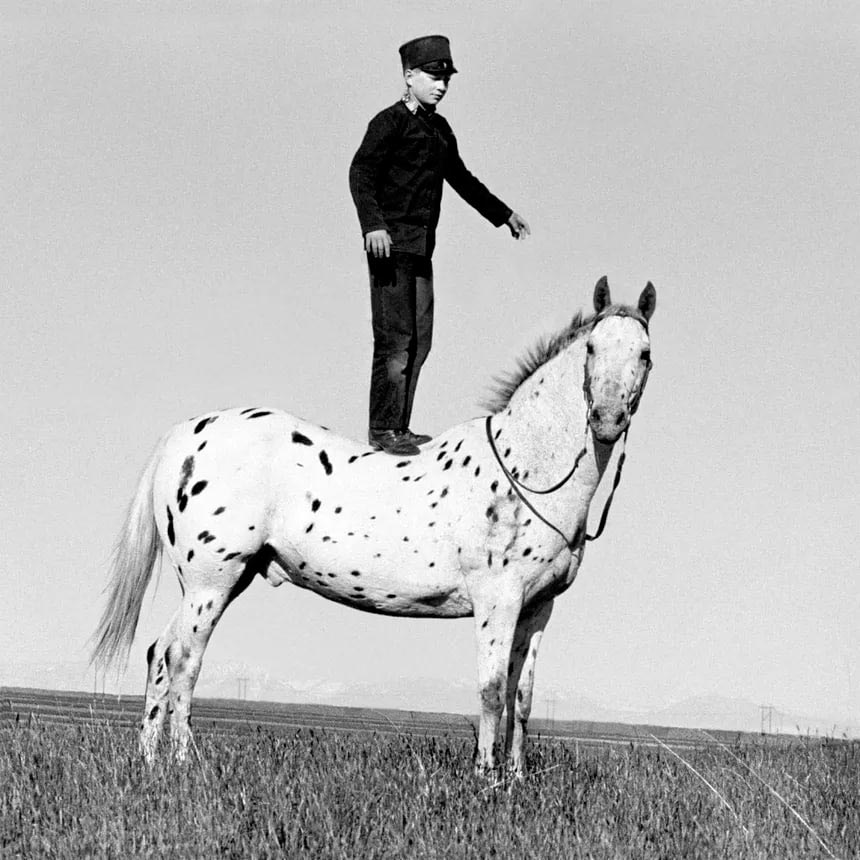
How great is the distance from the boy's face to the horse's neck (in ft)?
7.90

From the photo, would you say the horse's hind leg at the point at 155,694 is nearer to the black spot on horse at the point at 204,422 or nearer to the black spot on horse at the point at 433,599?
the black spot on horse at the point at 204,422

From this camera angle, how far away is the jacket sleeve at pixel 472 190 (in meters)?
10.9

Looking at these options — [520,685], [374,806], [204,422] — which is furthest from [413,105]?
[374,806]

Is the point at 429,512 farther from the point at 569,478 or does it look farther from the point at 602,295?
the point at 602,295

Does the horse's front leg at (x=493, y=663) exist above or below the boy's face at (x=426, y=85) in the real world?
below

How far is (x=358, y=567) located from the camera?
9773 mm

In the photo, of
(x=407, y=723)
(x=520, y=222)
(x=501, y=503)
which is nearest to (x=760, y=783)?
(x=501, y=503)

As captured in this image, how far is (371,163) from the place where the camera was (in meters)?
10.4

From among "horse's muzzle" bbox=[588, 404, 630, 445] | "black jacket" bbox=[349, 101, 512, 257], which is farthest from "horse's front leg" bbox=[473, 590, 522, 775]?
"black jacket" bbox=[349, 101, 512, 257]

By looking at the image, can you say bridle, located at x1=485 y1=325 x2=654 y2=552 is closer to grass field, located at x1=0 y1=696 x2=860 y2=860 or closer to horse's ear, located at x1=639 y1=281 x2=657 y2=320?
horse's ear, located at x1=639 y1=281 x2=657 y2=320

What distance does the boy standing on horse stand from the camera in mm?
10289

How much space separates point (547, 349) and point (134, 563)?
12.1 ft

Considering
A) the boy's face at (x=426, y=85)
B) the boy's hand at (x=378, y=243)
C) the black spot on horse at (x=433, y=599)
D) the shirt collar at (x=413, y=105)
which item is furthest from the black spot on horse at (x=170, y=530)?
the boy's face at (x=426, y=85)

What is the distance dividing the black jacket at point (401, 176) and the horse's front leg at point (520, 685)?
2946 millimetres
